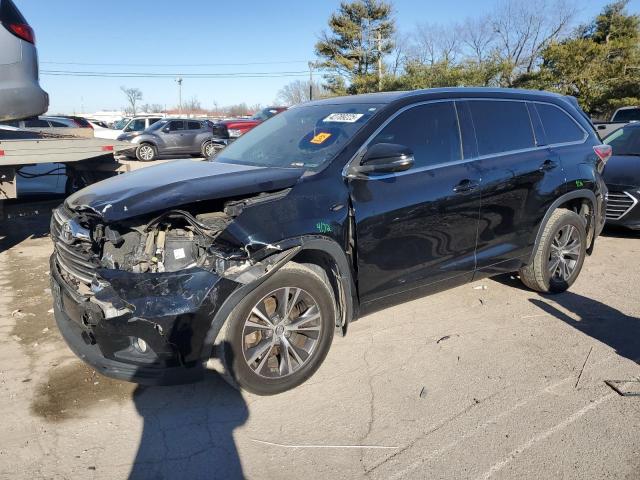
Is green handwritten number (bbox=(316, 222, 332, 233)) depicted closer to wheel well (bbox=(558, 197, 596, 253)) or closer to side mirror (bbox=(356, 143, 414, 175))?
Result: side mirror (bbox=(356, 143, 414, 175))

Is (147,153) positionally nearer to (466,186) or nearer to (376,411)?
(466,186)

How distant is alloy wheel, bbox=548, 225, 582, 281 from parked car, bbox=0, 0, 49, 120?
5463 millimetres

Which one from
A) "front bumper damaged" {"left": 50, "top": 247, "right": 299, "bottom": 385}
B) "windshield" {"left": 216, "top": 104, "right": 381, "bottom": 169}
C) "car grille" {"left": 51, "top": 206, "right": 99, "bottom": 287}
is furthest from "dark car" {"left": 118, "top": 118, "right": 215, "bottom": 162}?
"front bumper damaged" {"left": 50, "top": 247, "right": 299, "bottom": 385}

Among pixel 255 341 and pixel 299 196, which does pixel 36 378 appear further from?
pixel 299 196

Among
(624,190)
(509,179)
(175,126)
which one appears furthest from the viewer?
(175,126)

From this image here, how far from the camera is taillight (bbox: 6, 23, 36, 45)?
17.0ft

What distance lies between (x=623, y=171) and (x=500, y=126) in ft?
13.0

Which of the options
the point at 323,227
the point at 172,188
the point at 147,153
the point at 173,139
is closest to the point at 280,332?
the point at 323,227

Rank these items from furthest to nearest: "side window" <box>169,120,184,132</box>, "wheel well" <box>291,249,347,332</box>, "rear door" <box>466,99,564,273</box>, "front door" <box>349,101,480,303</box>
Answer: "side window" <box>169,120,184,132</box>
"rear door" <box>466,99,564,273</box>
"front door" <box>349,101,480,303</box>
"wheel well" <box>291,249,347,332</box>

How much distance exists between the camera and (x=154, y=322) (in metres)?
2.77

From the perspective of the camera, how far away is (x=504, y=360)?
12.4 feet

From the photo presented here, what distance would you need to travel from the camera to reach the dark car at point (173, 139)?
20.1 m

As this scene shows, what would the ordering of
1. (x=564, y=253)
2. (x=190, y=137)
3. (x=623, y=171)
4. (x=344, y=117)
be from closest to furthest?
(x=344, y=117) → (x=564, y=253) → (x=623, y=171) → (x=190, y=137)

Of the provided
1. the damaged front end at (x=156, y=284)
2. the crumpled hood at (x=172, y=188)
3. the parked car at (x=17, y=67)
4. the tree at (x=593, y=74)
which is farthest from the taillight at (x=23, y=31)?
the tree at (x=593, y=74)
